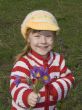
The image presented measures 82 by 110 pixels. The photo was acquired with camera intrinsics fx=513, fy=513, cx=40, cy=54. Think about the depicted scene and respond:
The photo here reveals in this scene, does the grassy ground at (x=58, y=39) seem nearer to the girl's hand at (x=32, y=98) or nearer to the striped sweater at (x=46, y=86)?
the striped sweater at (x=46, y=86)

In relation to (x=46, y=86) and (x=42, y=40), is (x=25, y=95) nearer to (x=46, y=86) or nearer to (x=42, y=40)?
Answer: (x=46, y=86)

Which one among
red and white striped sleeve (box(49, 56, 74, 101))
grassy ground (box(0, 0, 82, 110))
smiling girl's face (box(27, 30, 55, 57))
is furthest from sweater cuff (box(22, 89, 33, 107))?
grassy ground (box(0, 0, 82, 110))

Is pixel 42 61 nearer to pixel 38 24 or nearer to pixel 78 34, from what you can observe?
pixel 38 24

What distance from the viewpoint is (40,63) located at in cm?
410

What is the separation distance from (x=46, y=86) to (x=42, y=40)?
36 centimetres

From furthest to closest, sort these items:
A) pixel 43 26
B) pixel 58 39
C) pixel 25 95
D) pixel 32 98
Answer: pixel 58 39
pixel 43 26
pixel 25 95
pixel 32 98

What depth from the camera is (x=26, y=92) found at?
383 cm

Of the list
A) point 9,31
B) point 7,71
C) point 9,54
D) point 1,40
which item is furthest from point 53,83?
point 9,31

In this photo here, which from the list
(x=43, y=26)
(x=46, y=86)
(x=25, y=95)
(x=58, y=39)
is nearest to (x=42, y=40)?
(x=43, y=26)

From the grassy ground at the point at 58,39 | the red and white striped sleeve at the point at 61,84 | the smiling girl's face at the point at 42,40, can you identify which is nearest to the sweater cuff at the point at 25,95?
the red and white striped sleeve at the point at 61,84

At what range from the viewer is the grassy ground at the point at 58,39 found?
584cm

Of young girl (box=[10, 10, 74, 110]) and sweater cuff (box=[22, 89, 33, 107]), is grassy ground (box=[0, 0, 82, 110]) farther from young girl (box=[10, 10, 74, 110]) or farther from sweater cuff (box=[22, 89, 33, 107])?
sweater cuff (box=[22, 89, 33, 107])

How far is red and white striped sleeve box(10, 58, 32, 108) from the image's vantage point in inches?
152

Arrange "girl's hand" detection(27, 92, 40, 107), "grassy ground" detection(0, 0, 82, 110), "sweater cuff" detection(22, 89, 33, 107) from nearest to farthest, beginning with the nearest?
"girl's hand" detection(27, 92, 40, 107)
"sweater cuff" detection(22, 89, 33, 107)
"grassy ground" detection(0, 0, 82, 110)
